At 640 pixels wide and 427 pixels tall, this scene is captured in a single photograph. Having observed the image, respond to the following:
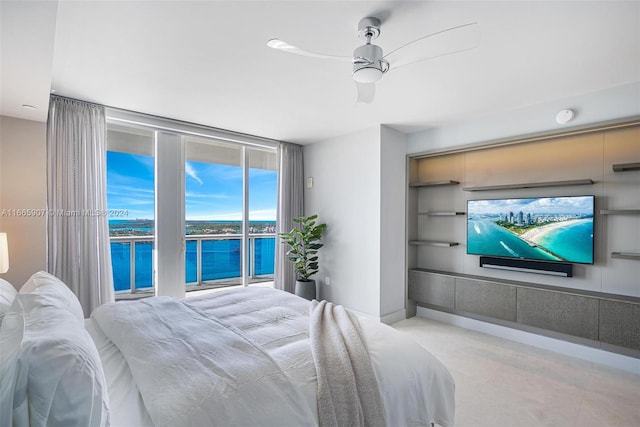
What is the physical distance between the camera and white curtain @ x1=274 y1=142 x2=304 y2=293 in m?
4.77

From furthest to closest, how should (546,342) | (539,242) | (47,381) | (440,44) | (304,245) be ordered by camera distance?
(304,245), (539,242), (546,342), (440,44), (47,381)

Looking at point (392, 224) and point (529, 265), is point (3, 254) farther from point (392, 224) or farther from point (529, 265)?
point (529, 265)

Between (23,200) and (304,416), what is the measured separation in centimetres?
316

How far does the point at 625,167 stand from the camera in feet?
9.15

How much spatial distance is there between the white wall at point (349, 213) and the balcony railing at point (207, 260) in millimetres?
1007

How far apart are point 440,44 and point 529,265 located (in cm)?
273

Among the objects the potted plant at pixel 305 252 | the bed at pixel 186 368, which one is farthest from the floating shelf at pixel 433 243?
the bed at pixel 186 368

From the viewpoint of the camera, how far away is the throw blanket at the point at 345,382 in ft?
4.46

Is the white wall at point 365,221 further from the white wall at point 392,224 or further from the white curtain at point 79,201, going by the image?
the white curtain at point 79,201

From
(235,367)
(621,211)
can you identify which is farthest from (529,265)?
(235,367)

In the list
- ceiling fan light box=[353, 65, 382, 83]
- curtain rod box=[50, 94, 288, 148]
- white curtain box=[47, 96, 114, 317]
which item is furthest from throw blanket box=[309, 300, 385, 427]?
curtain rod box=[50, 94, 288, 148]

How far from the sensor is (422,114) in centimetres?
356

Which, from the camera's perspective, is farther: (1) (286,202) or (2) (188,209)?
(1) (286,202)

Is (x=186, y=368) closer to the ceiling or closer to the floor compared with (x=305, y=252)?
closer to the floor
